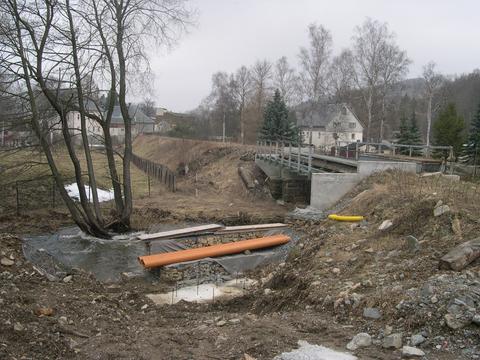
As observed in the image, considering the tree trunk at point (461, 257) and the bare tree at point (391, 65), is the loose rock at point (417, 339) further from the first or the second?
the bare tree at point (391, 65)

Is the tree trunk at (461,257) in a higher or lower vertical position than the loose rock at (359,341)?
higher

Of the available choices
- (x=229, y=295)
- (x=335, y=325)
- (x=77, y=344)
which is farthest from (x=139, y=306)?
(x=335, y=325)

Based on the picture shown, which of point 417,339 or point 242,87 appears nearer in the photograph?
point 417,339

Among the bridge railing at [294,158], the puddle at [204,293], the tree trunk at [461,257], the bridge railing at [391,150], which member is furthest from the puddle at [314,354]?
the bridge railing at [391,150]

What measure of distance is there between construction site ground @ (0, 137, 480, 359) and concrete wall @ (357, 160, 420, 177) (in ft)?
18.7

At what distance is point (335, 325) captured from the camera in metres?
6.29

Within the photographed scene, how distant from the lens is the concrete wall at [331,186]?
1927 centimetres

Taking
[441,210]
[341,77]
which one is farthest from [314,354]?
[341,77]

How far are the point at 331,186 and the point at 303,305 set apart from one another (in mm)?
12253

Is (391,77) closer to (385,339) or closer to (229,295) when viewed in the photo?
(229,295)

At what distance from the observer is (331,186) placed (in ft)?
63.5

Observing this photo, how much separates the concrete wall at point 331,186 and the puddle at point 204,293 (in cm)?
909

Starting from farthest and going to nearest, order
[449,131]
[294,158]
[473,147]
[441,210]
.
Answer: [449,131] < [473,147] < [294,158] < [441,210]

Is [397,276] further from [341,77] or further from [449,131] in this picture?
[341,77]
